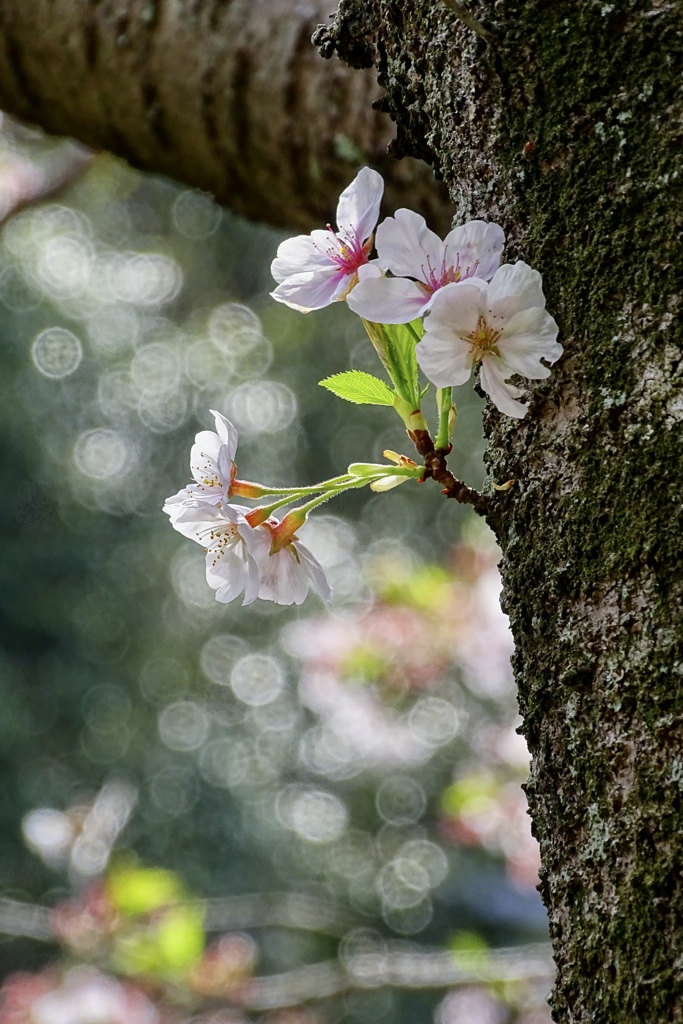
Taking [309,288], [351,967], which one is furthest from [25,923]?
[309,288]

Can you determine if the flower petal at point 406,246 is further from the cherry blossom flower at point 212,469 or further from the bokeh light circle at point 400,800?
the bokeh light circle at point 400,800

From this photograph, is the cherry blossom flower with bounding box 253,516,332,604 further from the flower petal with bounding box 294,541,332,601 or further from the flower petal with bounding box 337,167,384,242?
the flower petal with bounding box 337,167,384,242

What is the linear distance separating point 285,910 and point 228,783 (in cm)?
365

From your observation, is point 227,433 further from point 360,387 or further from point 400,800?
point 400,800

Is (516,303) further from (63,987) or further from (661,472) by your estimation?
(63,987)

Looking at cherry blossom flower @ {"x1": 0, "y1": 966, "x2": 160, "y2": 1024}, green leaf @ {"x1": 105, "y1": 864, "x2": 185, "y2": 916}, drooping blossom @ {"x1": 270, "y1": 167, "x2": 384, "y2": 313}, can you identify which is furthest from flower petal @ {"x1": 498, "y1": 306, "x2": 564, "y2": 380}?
cherry blossom flower @ {"x1": 0, "y1": 966, "x2": 160, "y2": 1024}

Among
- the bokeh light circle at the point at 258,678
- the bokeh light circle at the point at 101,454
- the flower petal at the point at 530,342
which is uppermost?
the flower petal at the point at 530,342

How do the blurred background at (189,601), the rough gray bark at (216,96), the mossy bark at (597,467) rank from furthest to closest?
the blurred background at (189,601), the rough gray bark at (216,96), the mossy bark at (597,467)

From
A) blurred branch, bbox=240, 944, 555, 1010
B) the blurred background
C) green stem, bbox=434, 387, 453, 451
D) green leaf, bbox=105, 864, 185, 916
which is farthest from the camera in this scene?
the blurred background

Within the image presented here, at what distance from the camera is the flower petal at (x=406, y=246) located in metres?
0.48

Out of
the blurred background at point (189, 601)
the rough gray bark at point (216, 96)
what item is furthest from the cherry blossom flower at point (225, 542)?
the blurred background at point (189, 601)

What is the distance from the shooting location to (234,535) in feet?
1.81

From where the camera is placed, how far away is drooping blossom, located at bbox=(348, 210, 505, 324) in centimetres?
46

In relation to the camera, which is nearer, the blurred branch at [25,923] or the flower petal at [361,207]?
the flower petal at [361,207]
